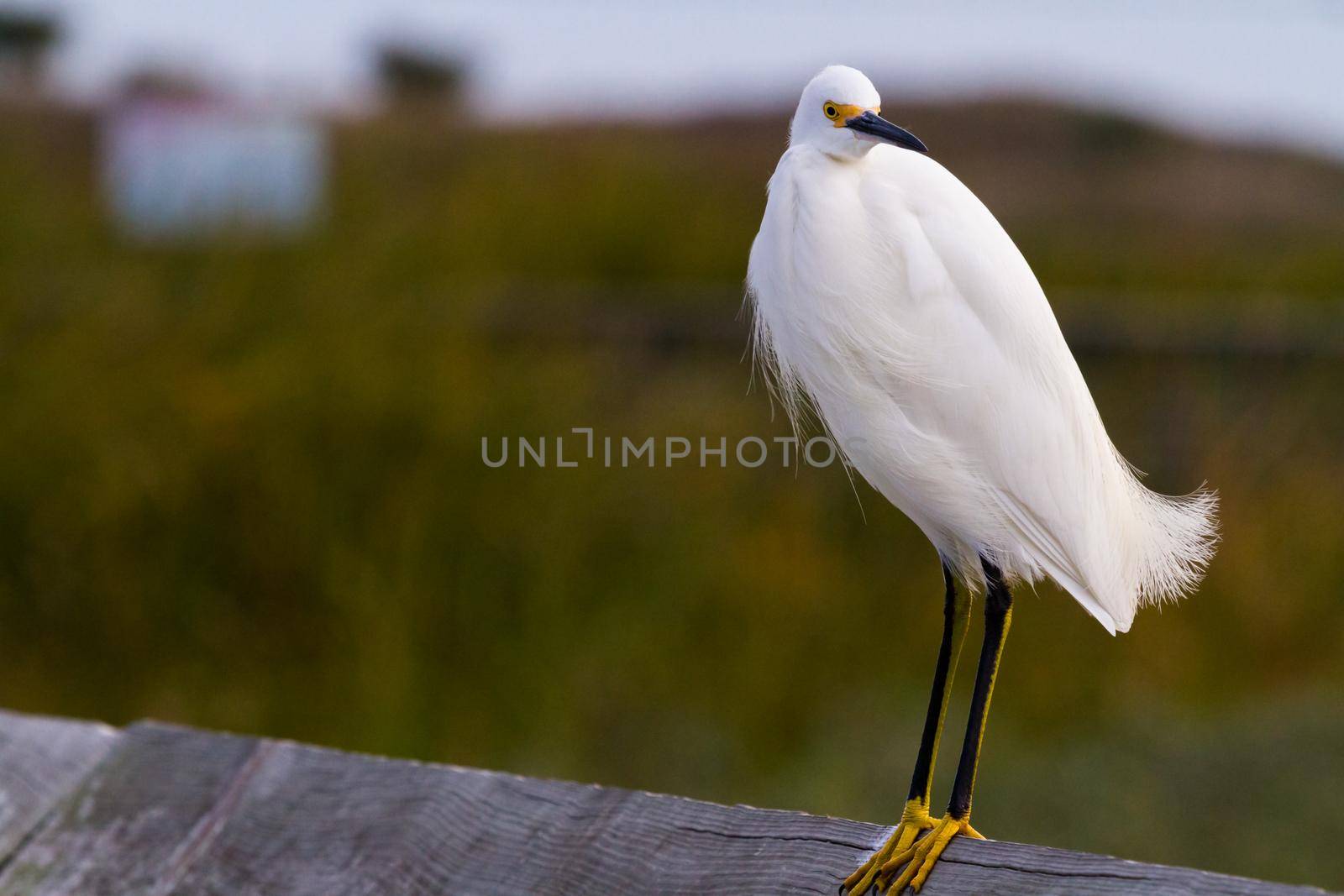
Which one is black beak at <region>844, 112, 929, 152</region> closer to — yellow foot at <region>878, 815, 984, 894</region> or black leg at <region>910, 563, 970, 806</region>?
black leg at <region>910, 563, 970, 806</region>

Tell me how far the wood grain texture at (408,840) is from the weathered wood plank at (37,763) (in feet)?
0.08

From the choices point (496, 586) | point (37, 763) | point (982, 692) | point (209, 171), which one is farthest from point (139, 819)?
point (209, 171)

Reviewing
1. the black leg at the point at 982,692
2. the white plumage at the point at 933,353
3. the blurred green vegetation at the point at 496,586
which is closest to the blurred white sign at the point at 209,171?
the blurred green vegetation at the point at 496,586

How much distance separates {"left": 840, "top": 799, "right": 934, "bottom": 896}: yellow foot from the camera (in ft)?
4.47

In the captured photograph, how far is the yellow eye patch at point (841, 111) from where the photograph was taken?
1.36 m

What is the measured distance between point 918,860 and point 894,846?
0.13ft

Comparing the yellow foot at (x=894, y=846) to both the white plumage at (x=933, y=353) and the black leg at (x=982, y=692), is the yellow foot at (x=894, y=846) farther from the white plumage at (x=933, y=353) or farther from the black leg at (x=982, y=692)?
the white plumage at (x=933, y=353)

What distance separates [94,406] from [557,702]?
1846mm

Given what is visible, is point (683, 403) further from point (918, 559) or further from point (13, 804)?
point (13, 804)

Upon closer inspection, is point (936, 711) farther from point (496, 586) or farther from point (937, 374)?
point (496, 586)

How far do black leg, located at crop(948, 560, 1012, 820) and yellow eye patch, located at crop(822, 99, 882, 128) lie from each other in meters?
0.50

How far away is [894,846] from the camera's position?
1.38m

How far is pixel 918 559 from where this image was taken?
623 centimetres

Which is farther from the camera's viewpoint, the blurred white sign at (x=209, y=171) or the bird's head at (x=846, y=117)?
the blurred white sign at (x=209, y=171)
